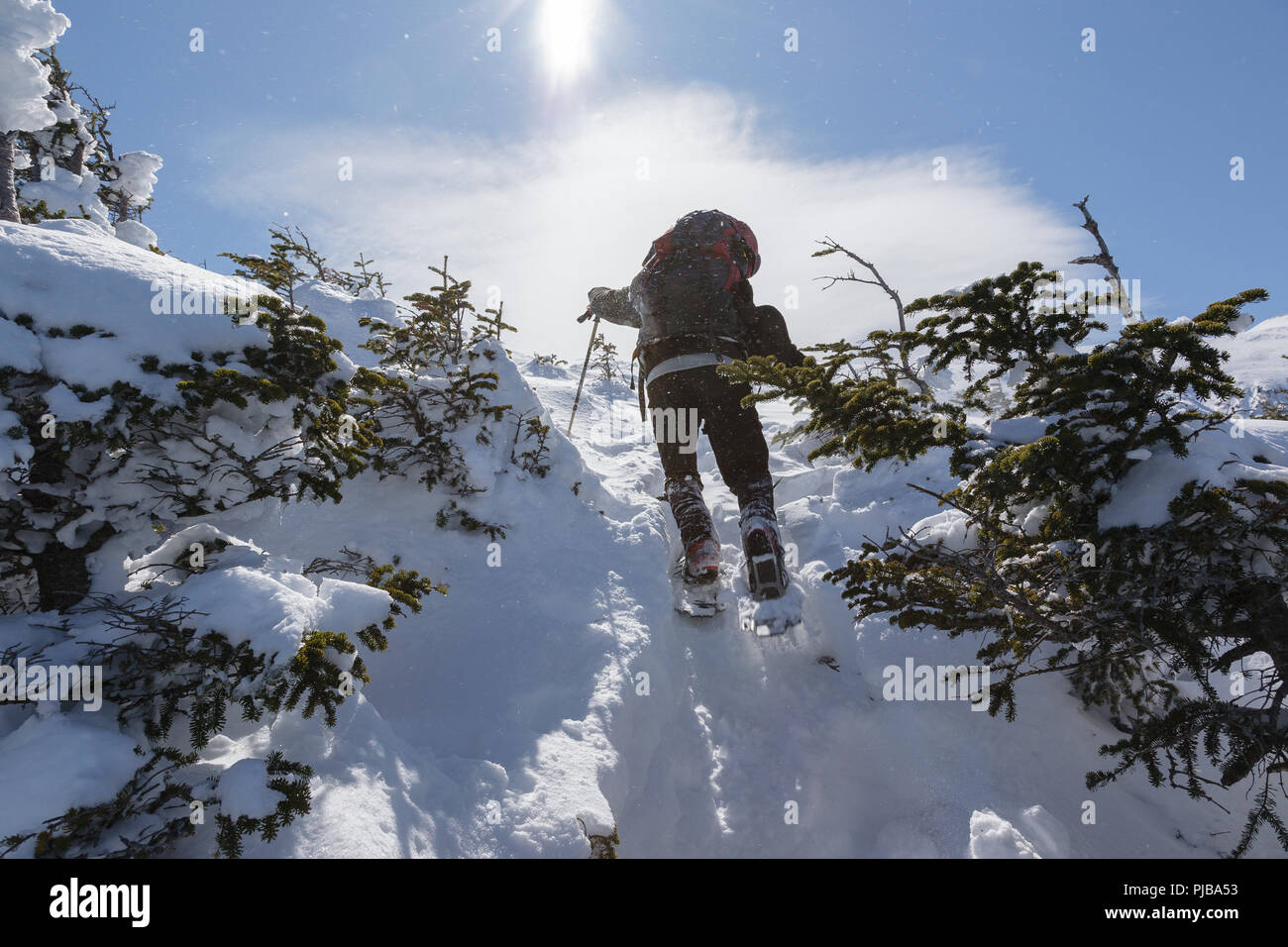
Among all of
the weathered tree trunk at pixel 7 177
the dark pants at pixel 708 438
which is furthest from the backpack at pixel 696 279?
the weathered tree trunk at pixel 7 177

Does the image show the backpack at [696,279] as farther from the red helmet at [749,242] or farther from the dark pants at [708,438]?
the dark pants at [708,438]

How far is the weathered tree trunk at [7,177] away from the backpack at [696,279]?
212 inches

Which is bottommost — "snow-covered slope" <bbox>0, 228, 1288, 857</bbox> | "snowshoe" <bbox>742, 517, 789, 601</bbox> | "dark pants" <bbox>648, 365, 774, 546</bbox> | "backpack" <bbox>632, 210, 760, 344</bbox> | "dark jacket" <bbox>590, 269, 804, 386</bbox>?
"snow-covered slope" <bbox>0, 228, 1288, 857</bbox>

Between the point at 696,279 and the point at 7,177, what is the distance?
20.1ft

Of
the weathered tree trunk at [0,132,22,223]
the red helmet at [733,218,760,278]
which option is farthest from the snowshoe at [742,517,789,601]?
the weathered tree trunk at [0,132,22,223]

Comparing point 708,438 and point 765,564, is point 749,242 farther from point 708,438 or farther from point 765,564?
point 765,564

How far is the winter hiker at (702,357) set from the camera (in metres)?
4.23

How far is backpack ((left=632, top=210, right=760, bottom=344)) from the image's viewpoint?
4.37 meters

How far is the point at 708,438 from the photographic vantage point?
4.25 metres

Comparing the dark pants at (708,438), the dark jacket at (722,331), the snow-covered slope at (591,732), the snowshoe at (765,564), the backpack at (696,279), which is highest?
the backpack at (696,279)

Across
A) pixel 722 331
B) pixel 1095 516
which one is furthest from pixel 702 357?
pixel 1095 516

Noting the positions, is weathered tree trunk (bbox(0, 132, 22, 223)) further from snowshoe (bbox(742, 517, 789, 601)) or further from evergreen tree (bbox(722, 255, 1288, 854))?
snowshoe (bbox(742, 517, 789, 601))

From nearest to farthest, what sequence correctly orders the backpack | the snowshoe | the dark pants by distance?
the snowshoe < the dark pants < the backpack

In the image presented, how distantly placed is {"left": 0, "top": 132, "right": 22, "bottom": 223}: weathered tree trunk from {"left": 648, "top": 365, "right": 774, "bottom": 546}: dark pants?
5.68m
